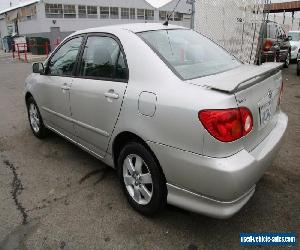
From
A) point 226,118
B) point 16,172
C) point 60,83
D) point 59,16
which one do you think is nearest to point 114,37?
point 60,83

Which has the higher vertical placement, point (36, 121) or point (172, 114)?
point (172, 114)

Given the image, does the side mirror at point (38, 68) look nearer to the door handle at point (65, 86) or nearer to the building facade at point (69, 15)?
the door handle at point (65, 86)

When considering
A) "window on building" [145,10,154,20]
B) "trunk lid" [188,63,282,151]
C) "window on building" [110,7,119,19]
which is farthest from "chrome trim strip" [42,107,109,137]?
"window on building" [145,10,154,20]

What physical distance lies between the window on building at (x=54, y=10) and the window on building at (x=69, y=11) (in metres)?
0.50

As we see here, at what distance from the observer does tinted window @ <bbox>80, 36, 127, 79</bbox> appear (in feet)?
9.98

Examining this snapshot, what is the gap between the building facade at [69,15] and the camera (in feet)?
99.0

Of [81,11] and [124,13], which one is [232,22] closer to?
[81,11]

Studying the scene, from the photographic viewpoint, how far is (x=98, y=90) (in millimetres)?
3160

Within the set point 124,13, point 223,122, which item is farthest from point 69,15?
point 223,122

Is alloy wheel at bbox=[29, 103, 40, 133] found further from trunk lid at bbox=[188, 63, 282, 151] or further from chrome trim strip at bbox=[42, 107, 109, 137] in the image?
trunk lid at bbox=[188, 63, 282, 151]

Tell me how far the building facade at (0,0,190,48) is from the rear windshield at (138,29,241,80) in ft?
79.7

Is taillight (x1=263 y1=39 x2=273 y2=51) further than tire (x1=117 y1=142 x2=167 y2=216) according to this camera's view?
Yes

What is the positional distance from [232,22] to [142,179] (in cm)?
712

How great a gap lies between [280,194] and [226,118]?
1541mm
